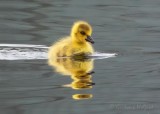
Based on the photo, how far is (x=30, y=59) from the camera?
811 cm

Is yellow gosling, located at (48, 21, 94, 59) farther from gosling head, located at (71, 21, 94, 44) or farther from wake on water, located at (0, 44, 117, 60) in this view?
wake on water, located at (0, 44, 117, 60)

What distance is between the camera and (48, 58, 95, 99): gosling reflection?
6.67m

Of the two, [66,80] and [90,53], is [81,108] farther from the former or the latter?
[90,53]

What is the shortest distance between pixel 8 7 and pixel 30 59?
4.64 meters

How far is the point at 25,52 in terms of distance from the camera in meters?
8.41

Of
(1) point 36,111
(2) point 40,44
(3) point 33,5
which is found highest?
(3) point 33,5

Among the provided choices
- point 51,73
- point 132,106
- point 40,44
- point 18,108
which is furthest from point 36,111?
point 40,44

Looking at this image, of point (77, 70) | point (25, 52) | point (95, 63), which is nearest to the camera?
point (77, 70)

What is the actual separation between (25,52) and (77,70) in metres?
1.13

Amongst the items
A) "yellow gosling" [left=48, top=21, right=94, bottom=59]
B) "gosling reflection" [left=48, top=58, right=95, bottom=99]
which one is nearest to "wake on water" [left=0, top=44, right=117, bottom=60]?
"yellow gosling" [left=48, top=21, right=94, bottom=59]

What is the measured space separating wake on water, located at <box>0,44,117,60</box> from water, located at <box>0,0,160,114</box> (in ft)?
0.56

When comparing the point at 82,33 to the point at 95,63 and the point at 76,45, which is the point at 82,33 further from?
the point at 95,63

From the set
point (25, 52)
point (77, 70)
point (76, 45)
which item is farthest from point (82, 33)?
point (77, 70)

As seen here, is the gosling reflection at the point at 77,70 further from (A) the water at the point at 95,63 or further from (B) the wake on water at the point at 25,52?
(B) the wake on water at the point at 25,52
